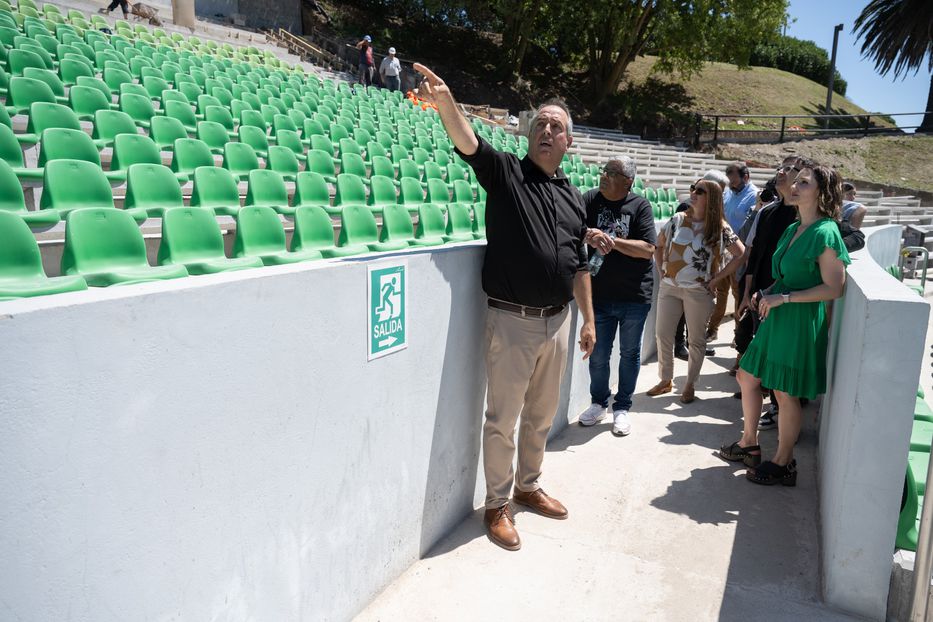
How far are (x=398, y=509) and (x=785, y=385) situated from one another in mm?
2172

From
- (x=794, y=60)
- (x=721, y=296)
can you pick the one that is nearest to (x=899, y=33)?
(x=794, y=60)

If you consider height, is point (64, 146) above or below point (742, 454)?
above

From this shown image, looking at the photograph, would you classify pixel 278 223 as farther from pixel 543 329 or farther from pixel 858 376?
pixel 858 376

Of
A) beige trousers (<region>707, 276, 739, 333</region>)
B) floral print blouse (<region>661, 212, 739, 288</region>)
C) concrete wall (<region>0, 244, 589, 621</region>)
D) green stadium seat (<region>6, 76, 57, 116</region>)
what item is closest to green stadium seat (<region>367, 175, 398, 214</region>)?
floral print blouse (<region>661, 212, 739, 288</region>)

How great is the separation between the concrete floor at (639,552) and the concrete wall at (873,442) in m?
0.19

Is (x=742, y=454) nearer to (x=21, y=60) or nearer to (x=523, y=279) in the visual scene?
(x=523, y=279)

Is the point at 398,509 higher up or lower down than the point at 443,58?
lower down

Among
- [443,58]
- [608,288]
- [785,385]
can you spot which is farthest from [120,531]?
[443,58]

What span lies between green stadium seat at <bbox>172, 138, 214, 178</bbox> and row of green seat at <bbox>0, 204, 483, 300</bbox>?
1.92 m

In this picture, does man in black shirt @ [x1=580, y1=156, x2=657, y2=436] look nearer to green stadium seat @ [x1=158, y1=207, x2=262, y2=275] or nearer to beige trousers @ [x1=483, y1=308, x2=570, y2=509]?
beige trousers @ [x1=483, y1=308, x2=570, y2=509]

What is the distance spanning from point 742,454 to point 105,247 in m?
3.83

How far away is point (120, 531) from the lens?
147 centimetres

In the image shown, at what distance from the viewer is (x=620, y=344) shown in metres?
4.68

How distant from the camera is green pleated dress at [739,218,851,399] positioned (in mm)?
3275
